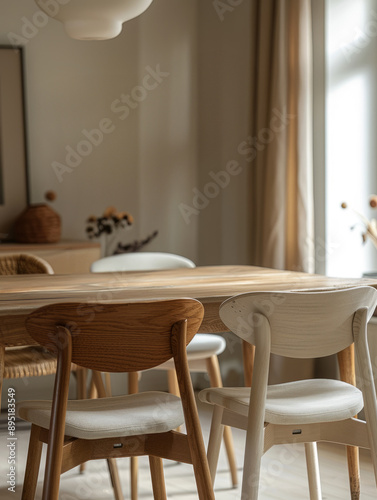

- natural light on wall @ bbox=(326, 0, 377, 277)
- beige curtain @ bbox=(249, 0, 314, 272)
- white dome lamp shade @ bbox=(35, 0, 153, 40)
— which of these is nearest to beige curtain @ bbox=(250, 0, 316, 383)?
beige curtain @ bbox=(249, 0, 314, 272)

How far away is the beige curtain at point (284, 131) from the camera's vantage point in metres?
3.62

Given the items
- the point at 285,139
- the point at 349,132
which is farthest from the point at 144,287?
the point at 349,132

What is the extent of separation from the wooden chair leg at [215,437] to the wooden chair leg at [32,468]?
1.67ft

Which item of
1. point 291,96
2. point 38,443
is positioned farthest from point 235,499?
point 291,96

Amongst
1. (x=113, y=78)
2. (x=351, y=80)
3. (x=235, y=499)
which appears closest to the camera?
(x=235, y=499)

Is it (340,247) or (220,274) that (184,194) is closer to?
(340,247)

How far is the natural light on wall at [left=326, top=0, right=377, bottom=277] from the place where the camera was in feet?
11.9

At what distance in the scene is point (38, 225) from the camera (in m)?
3.90

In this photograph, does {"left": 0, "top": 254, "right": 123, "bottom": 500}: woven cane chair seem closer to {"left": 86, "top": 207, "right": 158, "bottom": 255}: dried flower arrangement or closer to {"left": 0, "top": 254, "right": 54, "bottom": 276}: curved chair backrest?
{"left": 0, "top": 254, "right": 54, "bottom": 276}: curved chair backrest

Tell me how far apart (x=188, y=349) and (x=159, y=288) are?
0.56 m

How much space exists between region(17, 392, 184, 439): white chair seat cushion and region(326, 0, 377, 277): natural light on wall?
6.00ft

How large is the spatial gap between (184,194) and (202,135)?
0.36 m

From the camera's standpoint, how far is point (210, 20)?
4.46m

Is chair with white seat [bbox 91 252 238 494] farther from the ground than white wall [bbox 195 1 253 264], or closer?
closer
